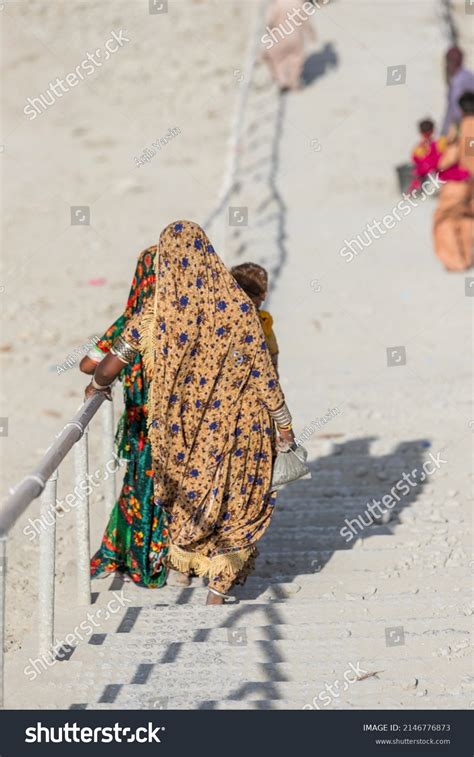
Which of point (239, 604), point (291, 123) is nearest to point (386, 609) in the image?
point (239, 604)

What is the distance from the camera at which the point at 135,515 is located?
5.52 meters

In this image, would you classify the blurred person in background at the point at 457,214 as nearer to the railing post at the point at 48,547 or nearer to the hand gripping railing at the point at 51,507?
the hand gripping railing at the point at 51,507

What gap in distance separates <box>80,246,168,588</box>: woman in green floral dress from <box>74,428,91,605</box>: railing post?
0.41m

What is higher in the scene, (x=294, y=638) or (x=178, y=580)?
(x=178, y=580)

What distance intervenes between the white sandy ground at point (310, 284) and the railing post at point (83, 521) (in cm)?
12

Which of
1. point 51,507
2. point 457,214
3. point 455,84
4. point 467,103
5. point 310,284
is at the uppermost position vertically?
point 455,84

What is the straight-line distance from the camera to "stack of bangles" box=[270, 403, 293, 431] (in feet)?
17.2

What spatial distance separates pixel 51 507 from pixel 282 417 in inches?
47.7

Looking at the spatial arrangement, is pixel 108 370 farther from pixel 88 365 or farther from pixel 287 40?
pixel 287 40

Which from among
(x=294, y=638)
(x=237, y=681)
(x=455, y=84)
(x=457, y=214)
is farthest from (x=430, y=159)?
(x=237, y=681)

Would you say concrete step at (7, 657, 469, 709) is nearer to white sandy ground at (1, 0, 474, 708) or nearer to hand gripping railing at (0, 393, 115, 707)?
white sandy ground at (1, 0, 474, 708)

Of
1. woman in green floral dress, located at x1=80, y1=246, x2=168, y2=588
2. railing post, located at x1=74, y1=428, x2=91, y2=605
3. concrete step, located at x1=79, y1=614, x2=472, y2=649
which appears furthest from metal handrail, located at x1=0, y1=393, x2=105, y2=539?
concrete step, located at x1=79, y1=614, x2=472, y2=649

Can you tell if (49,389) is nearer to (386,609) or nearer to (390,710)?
(386,609)

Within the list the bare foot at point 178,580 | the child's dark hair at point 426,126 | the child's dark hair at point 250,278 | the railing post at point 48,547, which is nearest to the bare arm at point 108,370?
the child's dark hair at point 250,278
